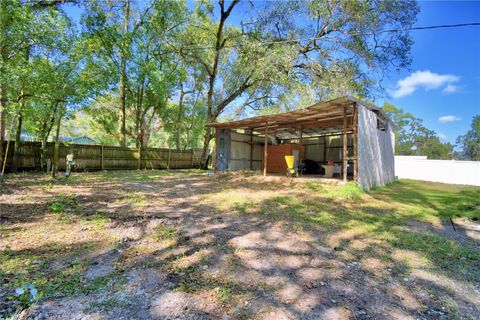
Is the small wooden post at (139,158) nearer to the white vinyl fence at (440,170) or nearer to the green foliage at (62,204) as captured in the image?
the green foliage at (62,204)

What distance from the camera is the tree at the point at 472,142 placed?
1245 inches

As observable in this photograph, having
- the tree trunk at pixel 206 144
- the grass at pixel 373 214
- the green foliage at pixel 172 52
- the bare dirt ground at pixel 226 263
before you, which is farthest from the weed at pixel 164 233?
the tree trunk at pixel 206 144

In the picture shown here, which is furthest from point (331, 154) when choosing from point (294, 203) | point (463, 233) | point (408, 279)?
point (408, 279)

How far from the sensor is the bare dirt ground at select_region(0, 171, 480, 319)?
71.3 inches

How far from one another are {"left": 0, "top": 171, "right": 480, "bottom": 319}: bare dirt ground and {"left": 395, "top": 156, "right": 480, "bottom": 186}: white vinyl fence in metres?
12.0

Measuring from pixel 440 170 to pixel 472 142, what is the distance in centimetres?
2903

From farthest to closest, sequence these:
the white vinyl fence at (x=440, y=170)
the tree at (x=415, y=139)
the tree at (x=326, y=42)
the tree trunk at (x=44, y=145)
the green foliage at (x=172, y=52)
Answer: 1. the tree at (x=415, y=139)
2. the white vinyl fence at (x=440, y=170)
3. the tree trunk at (x=44, y=145)
4. the tree at (x=326, y=42)
5. the green foliage at (x=172, y=52)

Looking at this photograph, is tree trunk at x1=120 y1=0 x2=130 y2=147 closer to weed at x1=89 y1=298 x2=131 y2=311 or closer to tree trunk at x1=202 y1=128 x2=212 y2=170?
tree trunk at x1=202 y1=128 x2=212 y2=170

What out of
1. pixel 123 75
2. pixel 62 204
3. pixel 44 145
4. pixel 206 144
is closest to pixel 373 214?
pixel 62 204

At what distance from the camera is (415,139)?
126 ft

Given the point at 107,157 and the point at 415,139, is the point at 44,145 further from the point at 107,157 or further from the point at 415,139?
the point at 415,139

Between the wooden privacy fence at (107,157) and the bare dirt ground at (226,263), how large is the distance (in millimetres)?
5438

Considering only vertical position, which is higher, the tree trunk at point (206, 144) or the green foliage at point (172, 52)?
the green foliage at point (172, 52)

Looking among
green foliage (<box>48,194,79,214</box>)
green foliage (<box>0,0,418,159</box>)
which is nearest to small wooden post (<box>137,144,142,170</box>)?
green foliage (<box>0,0,418,159</box>)
